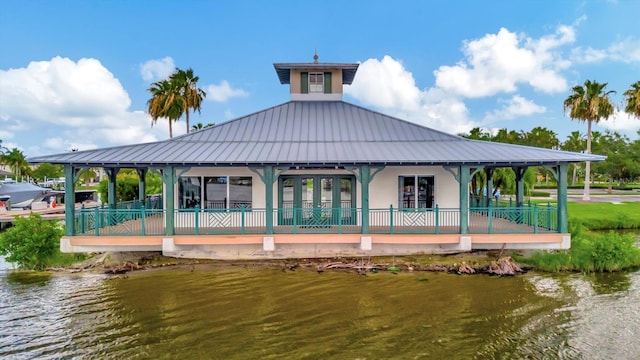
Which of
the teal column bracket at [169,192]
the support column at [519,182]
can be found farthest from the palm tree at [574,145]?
the teal column bracket at [169,192]

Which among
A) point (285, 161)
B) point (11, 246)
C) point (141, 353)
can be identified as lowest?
point (141, 353)

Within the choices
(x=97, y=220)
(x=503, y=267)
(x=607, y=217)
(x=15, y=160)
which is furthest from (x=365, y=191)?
(x=15, y=160)

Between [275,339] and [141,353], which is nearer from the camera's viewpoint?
[141,353]

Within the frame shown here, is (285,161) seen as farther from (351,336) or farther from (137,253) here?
(137,253)

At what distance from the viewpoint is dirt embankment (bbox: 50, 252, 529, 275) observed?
1623cm

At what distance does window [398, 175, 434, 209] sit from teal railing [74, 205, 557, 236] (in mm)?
527

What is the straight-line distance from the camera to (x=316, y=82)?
22359 millimetres

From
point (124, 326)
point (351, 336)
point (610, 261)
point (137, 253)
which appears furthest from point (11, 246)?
point (610, 261)

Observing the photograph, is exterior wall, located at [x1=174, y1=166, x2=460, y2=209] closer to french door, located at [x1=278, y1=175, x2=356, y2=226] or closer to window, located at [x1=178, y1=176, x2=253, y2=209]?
french door, located at [x1=278, y1=175, x2=356, y2=226]

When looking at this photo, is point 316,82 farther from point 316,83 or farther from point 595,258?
point 595,258

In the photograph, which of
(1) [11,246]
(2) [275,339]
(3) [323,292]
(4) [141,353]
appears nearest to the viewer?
(4) [141,353]

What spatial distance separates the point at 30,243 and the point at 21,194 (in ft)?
115

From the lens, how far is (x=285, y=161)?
15047mm

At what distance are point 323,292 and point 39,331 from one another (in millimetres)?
8173
